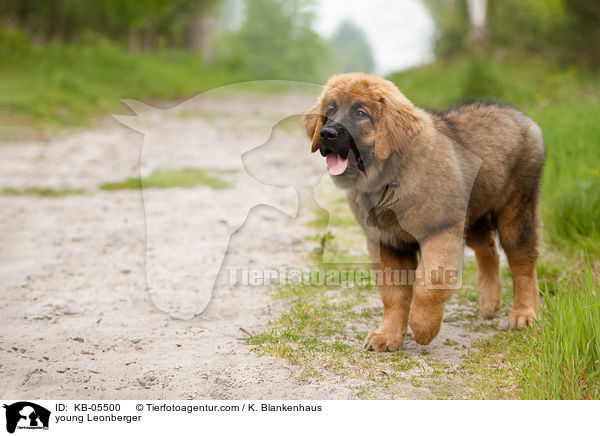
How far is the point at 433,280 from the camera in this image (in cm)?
352

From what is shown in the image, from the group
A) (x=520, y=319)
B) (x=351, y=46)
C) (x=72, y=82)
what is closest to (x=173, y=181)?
(x=520, y=319)

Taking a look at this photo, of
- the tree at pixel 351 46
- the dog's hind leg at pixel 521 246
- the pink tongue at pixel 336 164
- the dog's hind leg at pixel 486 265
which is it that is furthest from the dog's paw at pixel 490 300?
the tree at pixel 351 46

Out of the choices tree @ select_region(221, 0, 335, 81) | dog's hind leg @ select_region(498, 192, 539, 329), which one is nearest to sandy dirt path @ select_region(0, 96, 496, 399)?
dog's hind leg @ select_region(498, 192, 539, 329)

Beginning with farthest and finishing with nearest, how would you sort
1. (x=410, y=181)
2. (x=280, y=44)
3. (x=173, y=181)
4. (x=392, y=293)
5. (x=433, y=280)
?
(x=280, y=44) < (x=173, y=181) < (x=392, y=293) < (x=410, y=181) < (x=433, y=280)

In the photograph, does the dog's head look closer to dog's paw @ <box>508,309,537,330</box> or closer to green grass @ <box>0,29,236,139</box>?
dog's paw @ <box>508,309,537,330</box>

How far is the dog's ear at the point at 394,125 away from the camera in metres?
3.59

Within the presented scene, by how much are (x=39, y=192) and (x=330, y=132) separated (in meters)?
5.33

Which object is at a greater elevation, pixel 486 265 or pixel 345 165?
pixel 345 165

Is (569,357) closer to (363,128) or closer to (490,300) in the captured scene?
(490,300)

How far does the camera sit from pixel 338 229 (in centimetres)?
635

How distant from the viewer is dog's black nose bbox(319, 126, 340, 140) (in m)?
3.54

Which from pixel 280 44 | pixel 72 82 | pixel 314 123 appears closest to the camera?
pixel 314 123
